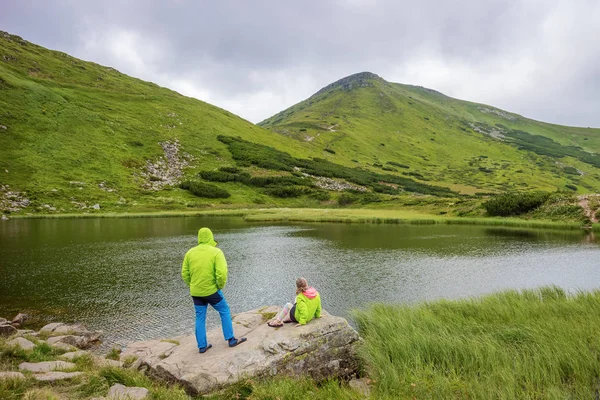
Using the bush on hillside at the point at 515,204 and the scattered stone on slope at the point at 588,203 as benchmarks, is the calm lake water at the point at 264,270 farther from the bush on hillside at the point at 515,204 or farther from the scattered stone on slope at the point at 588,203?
the bush on hillside at the point at 515,204

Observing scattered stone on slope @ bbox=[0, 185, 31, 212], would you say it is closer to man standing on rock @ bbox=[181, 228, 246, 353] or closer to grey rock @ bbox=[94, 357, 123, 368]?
grey rock @ bbox=[94, 357, 123, 368]

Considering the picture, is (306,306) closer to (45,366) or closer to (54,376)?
(54,376)

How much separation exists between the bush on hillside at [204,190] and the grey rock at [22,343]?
83.7m

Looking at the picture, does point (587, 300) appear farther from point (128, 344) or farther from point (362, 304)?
point (128, 344)

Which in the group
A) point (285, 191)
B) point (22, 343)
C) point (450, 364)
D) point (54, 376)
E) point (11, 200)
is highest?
point (285, 191)

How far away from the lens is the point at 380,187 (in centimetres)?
12475

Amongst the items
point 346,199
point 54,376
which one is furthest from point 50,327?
point 346,199

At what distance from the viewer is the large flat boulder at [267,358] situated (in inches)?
352

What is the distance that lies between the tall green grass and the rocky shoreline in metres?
1.02

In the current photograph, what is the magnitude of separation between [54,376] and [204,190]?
3492 inches

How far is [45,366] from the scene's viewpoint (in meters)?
10.1

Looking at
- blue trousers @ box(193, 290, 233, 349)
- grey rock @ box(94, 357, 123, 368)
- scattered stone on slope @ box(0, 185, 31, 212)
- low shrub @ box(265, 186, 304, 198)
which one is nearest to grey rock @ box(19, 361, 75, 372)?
grey rock @ box(94, 357, 123, 368)

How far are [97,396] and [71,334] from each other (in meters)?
8.21

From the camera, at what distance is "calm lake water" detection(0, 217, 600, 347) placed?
18.9m
